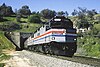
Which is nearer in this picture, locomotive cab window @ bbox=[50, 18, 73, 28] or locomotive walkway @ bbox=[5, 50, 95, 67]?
locomotive walkway @ bbox=[5, 50, 95, 67]

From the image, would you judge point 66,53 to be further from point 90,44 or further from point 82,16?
point 82,16

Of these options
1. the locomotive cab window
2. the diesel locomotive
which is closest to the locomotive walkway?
the diesel locomotive

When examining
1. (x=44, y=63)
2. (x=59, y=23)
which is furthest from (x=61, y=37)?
(x=44, y=63)

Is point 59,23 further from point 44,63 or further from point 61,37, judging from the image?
point 44,63

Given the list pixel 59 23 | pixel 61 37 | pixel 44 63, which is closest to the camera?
pixel 44 63

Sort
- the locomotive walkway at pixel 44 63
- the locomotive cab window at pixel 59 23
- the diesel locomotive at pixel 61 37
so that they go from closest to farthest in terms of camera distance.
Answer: the locomotive walkway at pixel 44 63 < the diesel locomotive at pixel 61 37 < the locomotive cab window at pixel 59 23

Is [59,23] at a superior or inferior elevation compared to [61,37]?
superior

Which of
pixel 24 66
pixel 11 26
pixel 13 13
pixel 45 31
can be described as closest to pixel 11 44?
pixel 45 31

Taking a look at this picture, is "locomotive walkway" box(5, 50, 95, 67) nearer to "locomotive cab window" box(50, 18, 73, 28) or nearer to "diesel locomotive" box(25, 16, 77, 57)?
"diesel locomotive" box(25, 16, 77, 57)

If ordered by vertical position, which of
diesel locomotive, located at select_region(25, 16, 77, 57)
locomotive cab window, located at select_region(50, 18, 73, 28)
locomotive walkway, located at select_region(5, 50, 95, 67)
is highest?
locomotive cab window, located at select_region(50, 18, 73, 28)

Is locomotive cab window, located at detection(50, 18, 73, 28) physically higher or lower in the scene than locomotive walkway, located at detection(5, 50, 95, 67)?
higher

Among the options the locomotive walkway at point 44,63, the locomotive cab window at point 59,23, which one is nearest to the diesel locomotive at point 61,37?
the locomotive cab window at point 59,23

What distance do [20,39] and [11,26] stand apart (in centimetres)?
5374

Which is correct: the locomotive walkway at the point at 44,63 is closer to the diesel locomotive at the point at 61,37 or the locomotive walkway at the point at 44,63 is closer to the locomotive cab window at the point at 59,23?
the diesel locomotive at the point at 61,37
